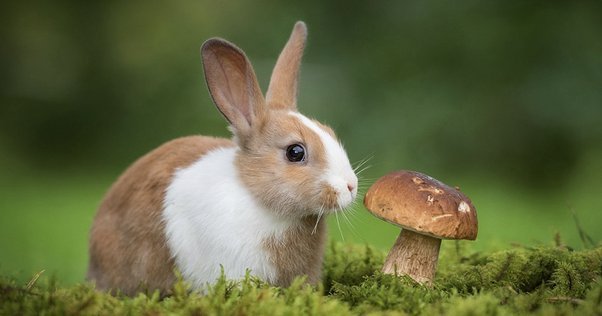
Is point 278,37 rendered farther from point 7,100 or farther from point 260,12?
point 7,100

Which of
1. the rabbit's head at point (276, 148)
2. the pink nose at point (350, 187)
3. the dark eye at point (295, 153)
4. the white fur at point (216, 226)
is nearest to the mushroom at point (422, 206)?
the pink nose at point (350, 187)

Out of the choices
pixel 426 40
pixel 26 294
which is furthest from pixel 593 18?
pixel 26 294

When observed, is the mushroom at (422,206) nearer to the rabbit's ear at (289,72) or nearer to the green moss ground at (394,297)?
the green moss ground at (394,297)

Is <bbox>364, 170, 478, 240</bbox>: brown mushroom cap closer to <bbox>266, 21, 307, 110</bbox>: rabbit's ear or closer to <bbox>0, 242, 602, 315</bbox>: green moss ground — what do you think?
<bbox>0, 242, 602, 315</bbox>: green moss ground

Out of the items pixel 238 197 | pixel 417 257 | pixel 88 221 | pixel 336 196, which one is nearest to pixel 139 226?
pixel 238 197

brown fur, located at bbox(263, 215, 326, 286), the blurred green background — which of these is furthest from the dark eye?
the blurred green background

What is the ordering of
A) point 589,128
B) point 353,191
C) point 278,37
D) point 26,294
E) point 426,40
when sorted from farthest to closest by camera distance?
1. point 278,37
2. point 426,40
3. point 589,128
4. point 353,191
5. point 26,294
